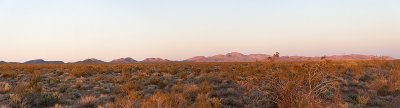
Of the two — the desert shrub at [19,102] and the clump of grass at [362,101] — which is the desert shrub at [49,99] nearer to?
the desert shrub at [19,102]

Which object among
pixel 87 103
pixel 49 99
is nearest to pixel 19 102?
pixel 49 99

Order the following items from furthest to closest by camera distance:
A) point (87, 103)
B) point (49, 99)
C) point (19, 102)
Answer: point (49, 99) → point (87, 103) → point (19, 102)

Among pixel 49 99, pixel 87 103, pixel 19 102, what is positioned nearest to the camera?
pixel 19 102

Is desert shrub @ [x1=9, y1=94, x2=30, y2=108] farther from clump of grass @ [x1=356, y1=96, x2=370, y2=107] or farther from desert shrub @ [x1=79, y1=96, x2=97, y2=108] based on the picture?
clump of grass @ [x1=356, y1=96, x2=370, y2=107]

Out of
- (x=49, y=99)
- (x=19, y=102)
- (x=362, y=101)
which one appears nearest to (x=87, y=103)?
(x=49, y=99)

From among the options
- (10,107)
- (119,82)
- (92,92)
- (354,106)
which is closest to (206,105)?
(354,106)

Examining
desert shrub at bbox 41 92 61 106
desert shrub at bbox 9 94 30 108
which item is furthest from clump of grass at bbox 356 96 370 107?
desert shrub at bbox 9 94 30 108

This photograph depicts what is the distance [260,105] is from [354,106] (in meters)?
3.09

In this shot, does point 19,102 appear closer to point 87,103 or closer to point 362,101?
point 87,103

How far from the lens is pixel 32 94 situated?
1440 centimetres

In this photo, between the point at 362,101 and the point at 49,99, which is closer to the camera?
the point at 362,101

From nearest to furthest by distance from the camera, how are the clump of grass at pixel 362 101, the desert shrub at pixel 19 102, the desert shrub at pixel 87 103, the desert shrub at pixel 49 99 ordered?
the desert shrub at pixel 19 102 → the clump of grass at pixel 362 101 → the desert shrub at pixel 87 103 → the desert shrub at pixel 49 99

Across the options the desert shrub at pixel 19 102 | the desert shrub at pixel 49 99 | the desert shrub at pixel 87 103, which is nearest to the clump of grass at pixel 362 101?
the desert shrub at pixel 87 103

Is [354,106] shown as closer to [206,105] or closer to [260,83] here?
[260,83]
